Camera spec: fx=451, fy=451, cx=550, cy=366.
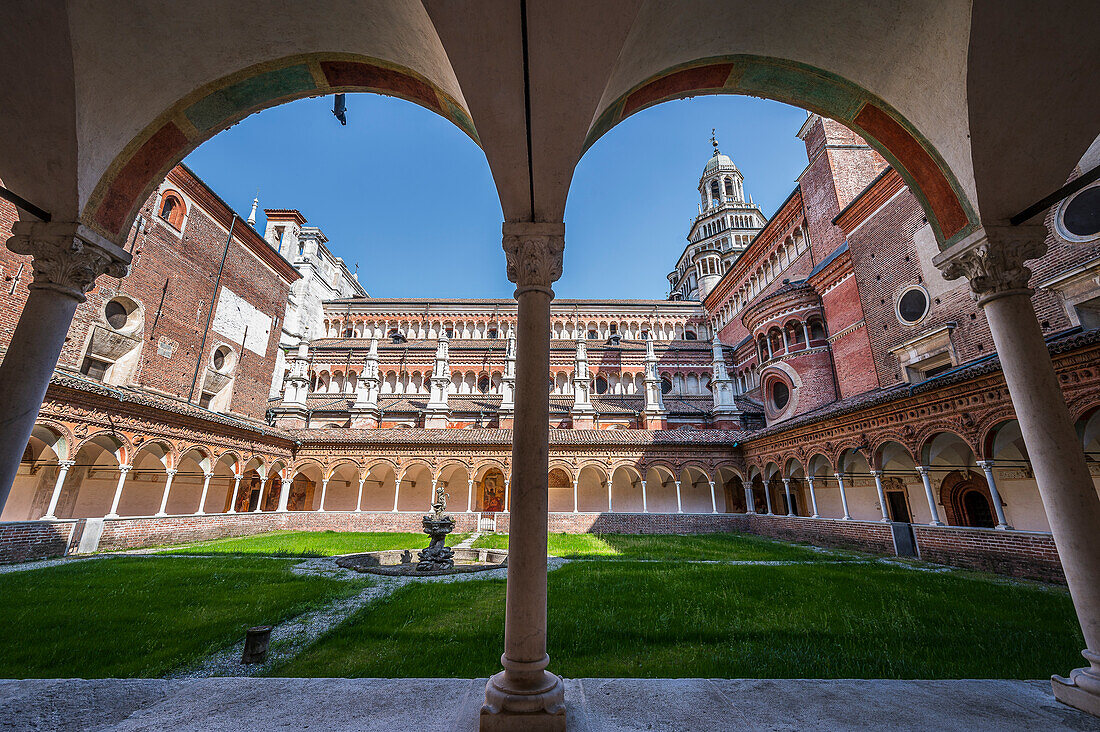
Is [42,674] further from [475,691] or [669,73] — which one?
[669,73]

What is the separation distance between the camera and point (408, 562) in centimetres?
1205

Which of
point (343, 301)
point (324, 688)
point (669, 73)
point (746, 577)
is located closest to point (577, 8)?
point (669, 73)

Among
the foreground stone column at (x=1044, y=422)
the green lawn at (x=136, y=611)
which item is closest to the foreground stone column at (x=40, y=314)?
the green lawn at (x=136, y=611)

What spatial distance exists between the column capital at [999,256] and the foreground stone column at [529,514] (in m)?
3.87

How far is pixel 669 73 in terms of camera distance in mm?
4949

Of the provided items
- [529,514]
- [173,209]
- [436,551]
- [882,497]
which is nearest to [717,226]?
[882,497]

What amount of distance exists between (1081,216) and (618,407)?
21.6 metres

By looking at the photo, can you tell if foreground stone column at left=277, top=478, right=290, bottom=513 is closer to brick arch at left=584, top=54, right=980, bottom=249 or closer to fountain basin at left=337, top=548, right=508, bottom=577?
fountain basin at left=337, top=548, right=508, bottom=577

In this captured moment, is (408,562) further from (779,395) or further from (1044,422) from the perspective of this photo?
(779,395)

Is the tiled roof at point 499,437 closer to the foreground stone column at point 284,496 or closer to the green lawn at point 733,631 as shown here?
the foreground stone column at point 284,496

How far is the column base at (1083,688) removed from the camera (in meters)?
2.98

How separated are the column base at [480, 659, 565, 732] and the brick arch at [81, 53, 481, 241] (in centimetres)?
494

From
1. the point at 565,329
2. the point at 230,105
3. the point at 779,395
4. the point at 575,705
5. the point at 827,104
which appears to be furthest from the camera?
the point at 565,329

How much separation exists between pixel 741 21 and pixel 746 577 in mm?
9377
